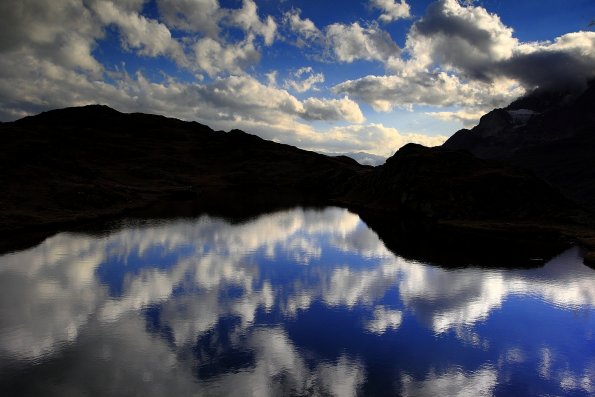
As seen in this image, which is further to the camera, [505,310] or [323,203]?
[323,203]

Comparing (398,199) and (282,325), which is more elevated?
(398,199)

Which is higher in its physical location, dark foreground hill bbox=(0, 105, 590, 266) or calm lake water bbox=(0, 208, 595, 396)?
dark foreground hill bbox=(0, 105, 590, 266)

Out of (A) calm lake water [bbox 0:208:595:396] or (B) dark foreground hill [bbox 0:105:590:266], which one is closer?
(A) calm lake water [bbox 0:208:595:396]

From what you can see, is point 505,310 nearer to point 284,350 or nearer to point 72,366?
point 284,350

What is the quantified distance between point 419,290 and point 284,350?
24102 mm

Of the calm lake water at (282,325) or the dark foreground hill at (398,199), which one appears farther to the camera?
the dark foreground hill at (398,199)

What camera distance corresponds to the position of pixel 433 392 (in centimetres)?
2914

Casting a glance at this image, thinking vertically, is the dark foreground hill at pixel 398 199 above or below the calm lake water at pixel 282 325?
above

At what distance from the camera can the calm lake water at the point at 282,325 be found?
2994 centimetres

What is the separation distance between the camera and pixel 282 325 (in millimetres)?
39531

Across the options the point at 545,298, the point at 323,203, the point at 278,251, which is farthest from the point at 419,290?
the point at 323,203

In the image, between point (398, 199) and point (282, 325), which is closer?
point (282, 325)

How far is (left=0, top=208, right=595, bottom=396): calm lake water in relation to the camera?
98.2 ft

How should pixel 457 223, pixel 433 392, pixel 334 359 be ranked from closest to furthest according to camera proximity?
pixel 433 392, pixel 334 359, pixel 457 223
